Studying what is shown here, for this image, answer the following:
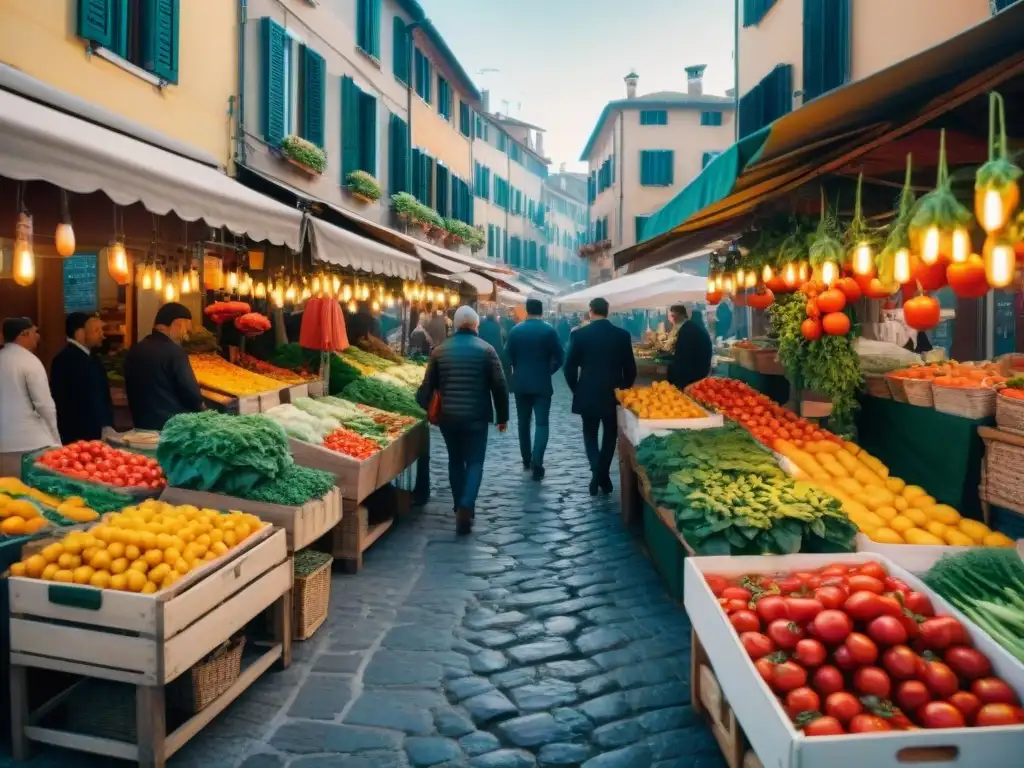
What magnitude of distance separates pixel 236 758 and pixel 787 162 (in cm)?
448

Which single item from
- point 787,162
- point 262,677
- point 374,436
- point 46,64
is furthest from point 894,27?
point 262,677

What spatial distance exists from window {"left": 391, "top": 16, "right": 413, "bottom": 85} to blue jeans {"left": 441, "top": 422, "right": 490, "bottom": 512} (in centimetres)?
1269

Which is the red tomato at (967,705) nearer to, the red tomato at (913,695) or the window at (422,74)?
the red tomato at (913,695)

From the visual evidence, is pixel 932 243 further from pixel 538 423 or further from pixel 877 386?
pixel 538 423

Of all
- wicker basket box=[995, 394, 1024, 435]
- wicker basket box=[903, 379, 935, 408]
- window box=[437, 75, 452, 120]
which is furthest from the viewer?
window box=[437, 75, 452, 120]

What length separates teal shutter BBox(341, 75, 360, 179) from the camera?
46.7 feet

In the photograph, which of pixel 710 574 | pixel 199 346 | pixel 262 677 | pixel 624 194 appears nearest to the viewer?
pixel 710 574

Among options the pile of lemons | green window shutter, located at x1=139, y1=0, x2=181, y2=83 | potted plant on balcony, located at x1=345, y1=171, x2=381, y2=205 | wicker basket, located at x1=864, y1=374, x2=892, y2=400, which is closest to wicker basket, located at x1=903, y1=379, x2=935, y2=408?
wicker basket, located at x1=864, y1=374, x2=892, y2=400

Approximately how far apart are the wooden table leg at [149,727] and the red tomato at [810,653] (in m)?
2.56

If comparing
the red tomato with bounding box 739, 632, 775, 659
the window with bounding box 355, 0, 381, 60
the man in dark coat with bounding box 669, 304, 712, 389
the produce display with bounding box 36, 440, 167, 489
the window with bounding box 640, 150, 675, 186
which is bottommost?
the red tomato with bounding box 739, 632, 775, 659

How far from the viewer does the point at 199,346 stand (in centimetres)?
883

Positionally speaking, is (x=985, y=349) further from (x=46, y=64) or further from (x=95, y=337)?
(x=46, y=64)

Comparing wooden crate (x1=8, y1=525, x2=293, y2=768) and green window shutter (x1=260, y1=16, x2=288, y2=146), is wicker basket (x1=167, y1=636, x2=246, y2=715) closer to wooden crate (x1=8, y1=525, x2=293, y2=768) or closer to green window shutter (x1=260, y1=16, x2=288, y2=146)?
wooden crate (x1=8, y1=525, x2=293, y2=768)

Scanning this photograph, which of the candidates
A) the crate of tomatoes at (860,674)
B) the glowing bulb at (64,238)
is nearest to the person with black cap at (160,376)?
the glowing bulb at (64,238)
